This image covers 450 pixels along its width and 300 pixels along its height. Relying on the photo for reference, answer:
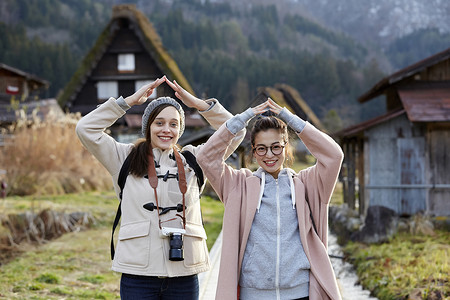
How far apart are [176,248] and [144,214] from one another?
0.91 ft

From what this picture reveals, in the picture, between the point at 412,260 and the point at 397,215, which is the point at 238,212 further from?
the point at 397,215

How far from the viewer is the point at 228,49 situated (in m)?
77.3

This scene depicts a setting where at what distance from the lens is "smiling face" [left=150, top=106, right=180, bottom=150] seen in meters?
3.24

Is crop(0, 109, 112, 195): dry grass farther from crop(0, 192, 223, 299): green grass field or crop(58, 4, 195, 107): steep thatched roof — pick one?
crop(58, 4, 195, 107): steep thatched roof

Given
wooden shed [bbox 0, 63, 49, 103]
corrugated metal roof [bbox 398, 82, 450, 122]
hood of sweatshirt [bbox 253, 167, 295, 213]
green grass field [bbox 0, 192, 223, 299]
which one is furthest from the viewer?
wooden shed [bbox 0, 63, 49, 103]

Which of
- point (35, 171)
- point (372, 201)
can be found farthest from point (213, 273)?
point (35, 171)

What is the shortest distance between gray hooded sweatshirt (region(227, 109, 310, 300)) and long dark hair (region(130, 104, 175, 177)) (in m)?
0.52

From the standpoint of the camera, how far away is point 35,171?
13328 millimetres

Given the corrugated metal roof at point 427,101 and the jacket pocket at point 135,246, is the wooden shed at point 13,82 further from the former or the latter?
the jacket pocket at point 135,246

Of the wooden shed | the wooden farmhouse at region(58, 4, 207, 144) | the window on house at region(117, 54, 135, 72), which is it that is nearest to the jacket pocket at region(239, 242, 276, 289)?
the wooden farmhouse at region(58, 4, 207, 144)

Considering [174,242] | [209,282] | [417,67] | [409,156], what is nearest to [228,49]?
[417,67]

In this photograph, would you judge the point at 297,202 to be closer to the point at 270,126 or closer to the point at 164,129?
the point at 270,126

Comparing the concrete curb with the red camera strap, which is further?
the concrete curb

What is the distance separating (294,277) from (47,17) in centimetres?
7954
